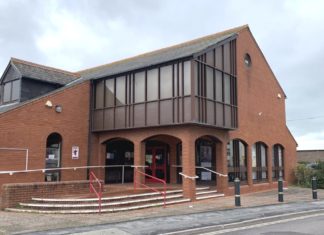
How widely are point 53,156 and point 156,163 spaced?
228 inches

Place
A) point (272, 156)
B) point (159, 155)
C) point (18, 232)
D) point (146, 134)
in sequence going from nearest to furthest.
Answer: point (18, 232) < point (146, 134) < point (159, 155) < point (272, 156)

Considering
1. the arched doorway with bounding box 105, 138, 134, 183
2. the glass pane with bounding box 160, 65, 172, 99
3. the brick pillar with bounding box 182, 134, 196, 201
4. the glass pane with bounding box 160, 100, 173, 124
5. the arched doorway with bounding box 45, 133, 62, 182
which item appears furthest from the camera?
the arched doorway with bounding box 105, 138, 134, 183

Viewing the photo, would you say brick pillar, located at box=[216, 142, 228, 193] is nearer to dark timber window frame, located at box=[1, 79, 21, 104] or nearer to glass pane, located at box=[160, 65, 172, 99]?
glass pane, located at box=[160, 65, 172, 99]

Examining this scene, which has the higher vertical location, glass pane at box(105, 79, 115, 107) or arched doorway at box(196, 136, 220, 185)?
glass pane at box(105, 79, 115, 107)

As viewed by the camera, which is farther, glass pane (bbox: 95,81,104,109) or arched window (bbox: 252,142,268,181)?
arched window (bbox: 252,142,268,181)

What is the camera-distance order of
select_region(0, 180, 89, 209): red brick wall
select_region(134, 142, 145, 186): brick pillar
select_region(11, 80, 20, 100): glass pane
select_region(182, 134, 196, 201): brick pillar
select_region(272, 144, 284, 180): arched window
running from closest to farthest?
select_region(0, 180, 89, 209): red brick wall → select_region(182, 134, 196, 201): brick pillar → select_region(134, 142, 145, 186): brick pillar → select_region(11, 80, 20, 100): glass pane → select_region(272, 144, 284, 180): arched window

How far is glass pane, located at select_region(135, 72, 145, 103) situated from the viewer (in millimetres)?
17406

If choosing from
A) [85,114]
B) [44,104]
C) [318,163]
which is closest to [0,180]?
[44,104]

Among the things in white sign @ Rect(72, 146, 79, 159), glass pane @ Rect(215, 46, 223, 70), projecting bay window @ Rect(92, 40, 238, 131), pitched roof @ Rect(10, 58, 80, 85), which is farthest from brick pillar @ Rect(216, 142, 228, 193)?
pitched roof @ Rect(10, 58, 80, 85)

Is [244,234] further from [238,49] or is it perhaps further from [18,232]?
[238,49]

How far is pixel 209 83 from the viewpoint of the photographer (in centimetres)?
1683

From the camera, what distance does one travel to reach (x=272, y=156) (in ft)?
78.5

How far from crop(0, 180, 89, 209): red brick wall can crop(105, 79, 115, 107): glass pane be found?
17.3 feet

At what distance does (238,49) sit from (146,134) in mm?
7999
